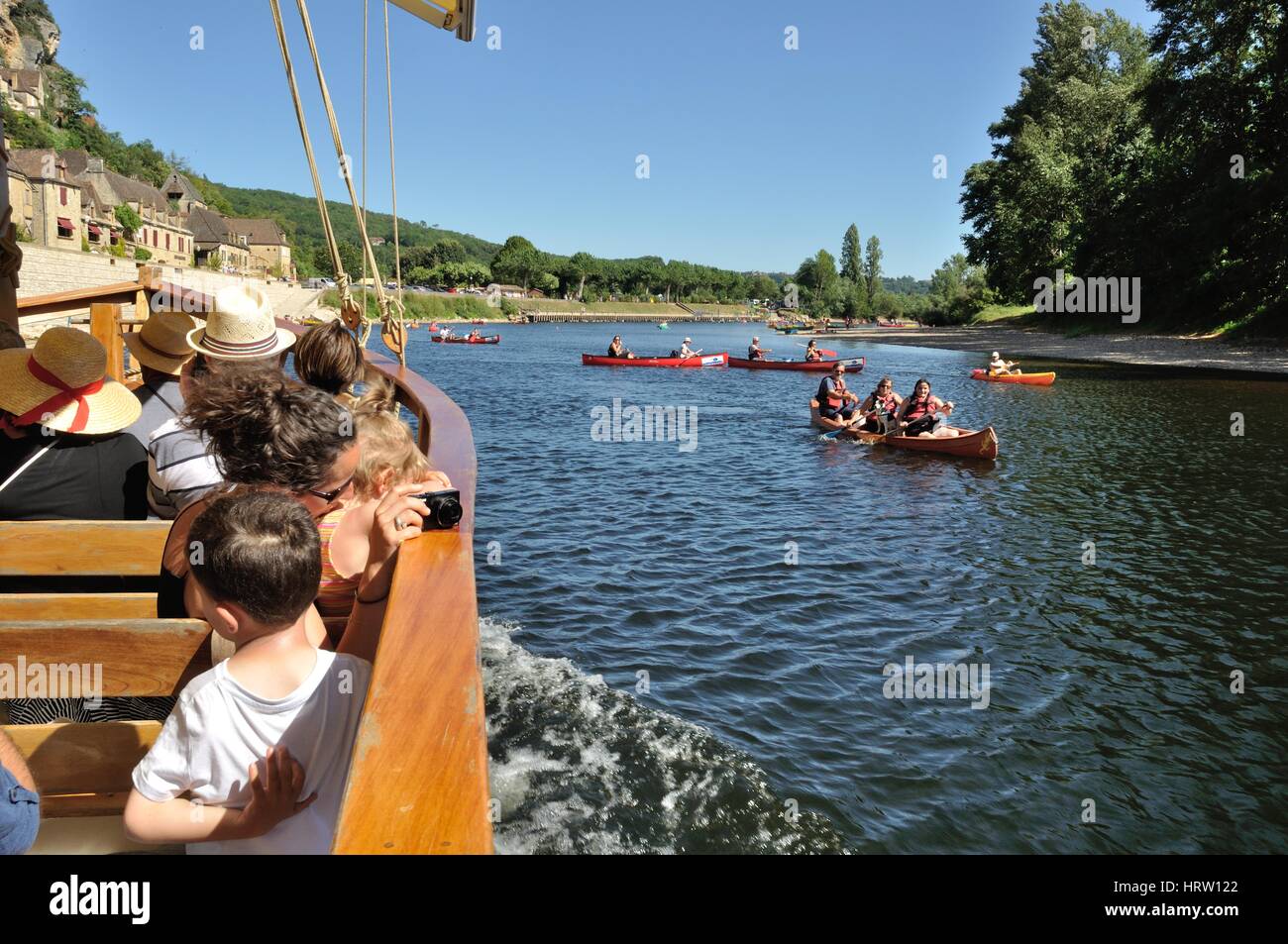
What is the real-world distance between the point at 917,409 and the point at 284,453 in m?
18.7

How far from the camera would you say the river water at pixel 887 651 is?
5.93 meters

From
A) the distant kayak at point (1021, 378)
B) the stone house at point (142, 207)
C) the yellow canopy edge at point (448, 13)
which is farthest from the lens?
the stone house at point (142, 207)

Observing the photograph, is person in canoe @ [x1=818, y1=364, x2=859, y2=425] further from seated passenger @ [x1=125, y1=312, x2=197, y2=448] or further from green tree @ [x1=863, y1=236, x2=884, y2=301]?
green tree @ [x1=863, y1=236, x2=884, y2=301]

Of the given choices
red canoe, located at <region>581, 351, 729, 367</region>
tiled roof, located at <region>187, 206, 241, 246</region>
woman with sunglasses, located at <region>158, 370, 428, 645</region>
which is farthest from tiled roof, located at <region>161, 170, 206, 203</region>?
woman with sunglasses, located at <region>158, 370, 428, 645</region>

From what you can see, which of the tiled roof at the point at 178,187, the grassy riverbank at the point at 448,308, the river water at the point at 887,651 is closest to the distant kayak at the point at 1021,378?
the river water at the point at 887,651

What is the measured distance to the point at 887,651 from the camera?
28.3 feet

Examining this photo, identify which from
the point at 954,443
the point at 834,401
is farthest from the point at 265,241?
the point at 954,443

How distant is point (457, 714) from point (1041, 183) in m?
64.5

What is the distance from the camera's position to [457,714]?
2061 mm

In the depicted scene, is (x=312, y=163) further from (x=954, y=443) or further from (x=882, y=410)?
(x=882, y=410)

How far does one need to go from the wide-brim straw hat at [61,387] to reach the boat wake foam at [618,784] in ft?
10.3

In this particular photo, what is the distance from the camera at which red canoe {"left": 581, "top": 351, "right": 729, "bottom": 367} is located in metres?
45.8

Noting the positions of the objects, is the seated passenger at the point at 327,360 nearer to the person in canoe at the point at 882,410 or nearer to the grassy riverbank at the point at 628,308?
the person in canoe at the point at 882,410
